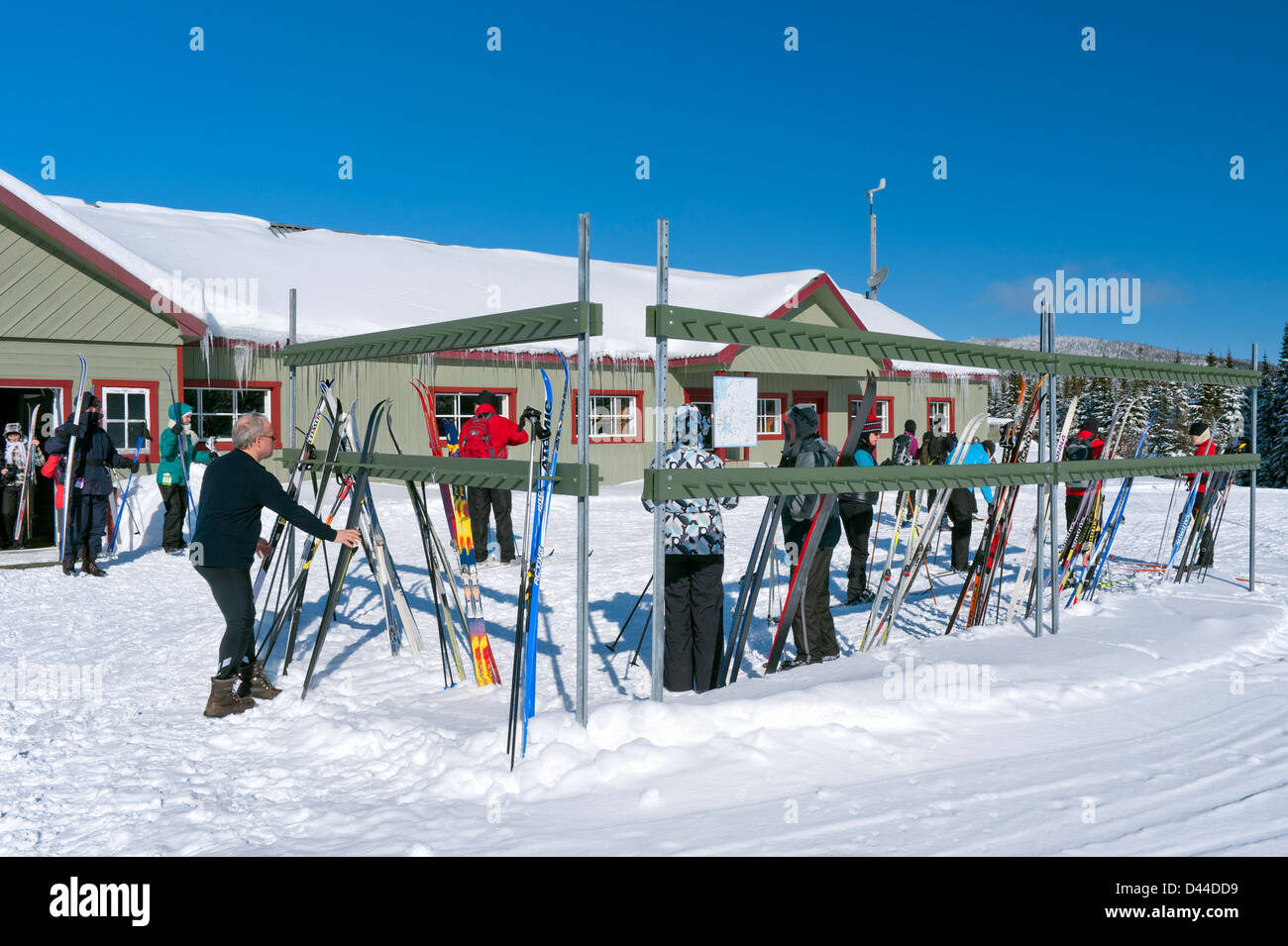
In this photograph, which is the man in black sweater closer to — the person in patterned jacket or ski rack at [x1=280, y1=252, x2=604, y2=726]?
ski rack at [x1=280, y1=252, x2=604, y2=726]

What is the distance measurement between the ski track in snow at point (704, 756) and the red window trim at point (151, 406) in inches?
327

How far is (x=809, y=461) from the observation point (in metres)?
5.20

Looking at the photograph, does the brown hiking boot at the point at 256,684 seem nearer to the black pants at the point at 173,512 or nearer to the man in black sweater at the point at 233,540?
the man in black sweater at the point at 233,540

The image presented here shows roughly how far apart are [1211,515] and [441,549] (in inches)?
279

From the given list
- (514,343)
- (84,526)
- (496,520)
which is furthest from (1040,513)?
(84,526)

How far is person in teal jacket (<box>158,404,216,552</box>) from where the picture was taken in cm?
1016

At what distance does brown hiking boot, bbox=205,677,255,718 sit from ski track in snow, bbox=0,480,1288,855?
10 centimetres

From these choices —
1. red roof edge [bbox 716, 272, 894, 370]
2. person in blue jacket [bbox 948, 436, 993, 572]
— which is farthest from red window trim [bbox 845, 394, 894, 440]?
person in blue jacket [bbox 948, 436, 993, 572]

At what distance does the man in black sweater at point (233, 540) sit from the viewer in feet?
15.1

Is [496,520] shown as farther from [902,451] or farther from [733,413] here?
[733,413]

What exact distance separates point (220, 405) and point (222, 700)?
452 inches

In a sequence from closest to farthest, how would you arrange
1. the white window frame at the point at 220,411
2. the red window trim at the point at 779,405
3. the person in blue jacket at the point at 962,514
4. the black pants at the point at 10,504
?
the person in blue jacket at the point at 962,514, the black pants at the point at 10,504, the white window frame at the point at 220,411, the red window trim at the point at 779,405

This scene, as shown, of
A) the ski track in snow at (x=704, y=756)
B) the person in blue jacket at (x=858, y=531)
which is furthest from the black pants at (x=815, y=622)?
the person in blue jacket at (x=858, y=531)
